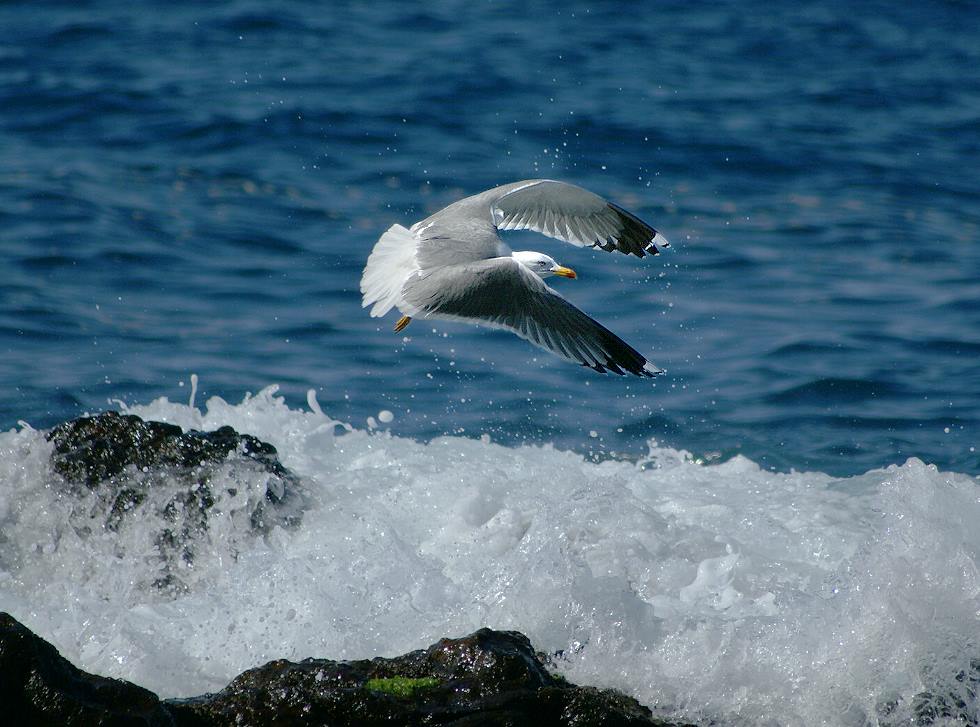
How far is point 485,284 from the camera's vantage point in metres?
4.89

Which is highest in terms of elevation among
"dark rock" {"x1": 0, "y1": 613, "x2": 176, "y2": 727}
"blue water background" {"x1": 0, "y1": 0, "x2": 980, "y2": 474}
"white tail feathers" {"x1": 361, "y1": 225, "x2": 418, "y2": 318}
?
"white tail feathers" {"x1": 361, "y1": 225, "x2": 418, "y2": 318}

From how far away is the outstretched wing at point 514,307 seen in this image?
15.8 ft

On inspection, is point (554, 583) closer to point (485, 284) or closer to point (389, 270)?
point (485, 284)

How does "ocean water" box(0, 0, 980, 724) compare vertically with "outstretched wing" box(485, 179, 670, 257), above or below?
below

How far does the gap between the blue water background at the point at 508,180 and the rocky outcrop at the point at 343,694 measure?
340 centimetres

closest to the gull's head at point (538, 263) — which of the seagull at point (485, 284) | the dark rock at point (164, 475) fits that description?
the seagull at point (485, 284)

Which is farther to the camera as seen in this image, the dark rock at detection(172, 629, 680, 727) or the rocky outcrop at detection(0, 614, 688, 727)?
the dark rock at detection(172, 629, 680, 727)

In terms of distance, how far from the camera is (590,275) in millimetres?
9391

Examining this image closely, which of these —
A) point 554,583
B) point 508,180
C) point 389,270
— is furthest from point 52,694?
point 508,180

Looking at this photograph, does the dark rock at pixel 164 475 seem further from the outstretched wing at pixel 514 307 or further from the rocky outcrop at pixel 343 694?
the rocky outcrop at pixel 343 694

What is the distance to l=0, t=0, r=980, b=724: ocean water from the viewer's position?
4.09 meters

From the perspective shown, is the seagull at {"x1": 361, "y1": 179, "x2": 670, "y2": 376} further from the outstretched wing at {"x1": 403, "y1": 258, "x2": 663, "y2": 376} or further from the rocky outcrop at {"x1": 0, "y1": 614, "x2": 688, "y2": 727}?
the rocky outcrop at {"x1": 0, "y1": 614, "x2": 688, "y2": 727}

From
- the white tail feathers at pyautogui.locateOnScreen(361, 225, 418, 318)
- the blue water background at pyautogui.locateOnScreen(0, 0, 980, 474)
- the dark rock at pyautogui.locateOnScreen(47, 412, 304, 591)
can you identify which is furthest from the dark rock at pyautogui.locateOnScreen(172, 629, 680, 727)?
the blue water background at pyautogui.locateOnScreen(0, 0, 980, 474)

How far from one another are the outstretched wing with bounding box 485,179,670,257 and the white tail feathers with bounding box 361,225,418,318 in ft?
2.15
